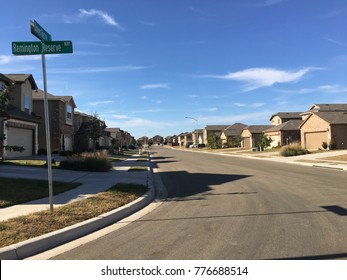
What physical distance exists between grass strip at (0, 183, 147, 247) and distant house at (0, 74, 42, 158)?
53.9 feet

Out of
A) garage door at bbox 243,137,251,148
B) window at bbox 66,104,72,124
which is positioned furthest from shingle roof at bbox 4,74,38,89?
garage door at bbox 243,137,251,148

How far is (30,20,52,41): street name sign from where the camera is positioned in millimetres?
7273

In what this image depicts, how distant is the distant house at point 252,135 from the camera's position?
68.2 meters

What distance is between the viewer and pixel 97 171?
63.7 feet

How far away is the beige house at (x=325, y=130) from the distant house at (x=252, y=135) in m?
22.2

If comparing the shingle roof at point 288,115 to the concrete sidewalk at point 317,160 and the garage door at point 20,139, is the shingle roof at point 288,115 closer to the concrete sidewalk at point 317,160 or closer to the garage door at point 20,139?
the concrete sidewalk at point 317,160

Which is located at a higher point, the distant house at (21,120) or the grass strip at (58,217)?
the distant house at (21,120)

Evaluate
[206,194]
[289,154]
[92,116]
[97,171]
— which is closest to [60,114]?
[92,116]

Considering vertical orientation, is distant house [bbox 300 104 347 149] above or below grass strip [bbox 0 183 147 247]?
above

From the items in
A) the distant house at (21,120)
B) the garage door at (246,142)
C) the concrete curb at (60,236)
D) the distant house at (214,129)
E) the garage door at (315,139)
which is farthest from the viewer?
the distant house at (214,129)

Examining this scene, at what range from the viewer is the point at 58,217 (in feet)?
24.7

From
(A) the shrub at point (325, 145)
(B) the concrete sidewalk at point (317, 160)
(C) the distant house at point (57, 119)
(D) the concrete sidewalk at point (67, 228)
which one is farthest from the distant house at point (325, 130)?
(D) the concrete sidewalk at point (67, 228)

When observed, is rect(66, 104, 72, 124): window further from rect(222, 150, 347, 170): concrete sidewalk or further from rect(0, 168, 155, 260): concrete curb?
rect(0, 168, 155, 260): concrete curb

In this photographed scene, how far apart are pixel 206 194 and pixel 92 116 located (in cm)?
2854
